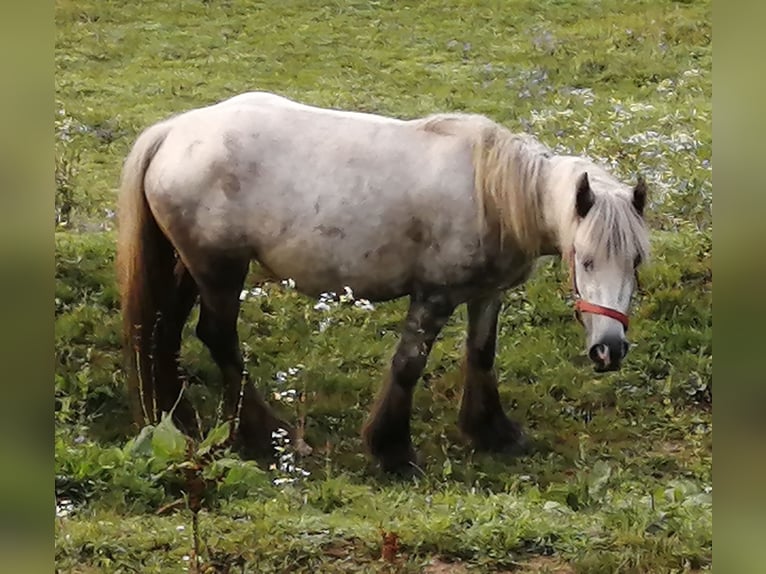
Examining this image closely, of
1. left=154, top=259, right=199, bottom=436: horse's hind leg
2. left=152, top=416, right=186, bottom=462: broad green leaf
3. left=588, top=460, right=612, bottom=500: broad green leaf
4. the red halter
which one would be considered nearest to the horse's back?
left=154, top=259, right=199, bottom=436: horse's hind leg

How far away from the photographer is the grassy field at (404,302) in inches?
132

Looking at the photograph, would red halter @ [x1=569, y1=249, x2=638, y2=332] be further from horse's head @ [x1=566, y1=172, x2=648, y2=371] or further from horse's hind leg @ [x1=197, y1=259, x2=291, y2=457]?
horse's hind leg @ [x1=197, y1=259, x2=291, y2=457]

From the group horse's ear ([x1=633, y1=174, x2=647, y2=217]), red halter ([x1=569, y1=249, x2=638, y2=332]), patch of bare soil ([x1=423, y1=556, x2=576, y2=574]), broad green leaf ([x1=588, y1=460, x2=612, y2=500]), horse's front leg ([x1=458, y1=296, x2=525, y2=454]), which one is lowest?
patch of bare soil ([x1=423, y1=556, x2=576, y2=574])

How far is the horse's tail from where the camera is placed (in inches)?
→ 134

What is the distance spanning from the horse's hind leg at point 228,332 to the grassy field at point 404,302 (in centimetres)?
3

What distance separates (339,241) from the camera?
11.1ft

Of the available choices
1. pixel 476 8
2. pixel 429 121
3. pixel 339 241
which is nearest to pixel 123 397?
pixel 339 241

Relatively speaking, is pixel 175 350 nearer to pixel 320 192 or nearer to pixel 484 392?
pixel 320 192

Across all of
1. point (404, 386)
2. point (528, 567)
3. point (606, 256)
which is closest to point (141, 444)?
point (404, 386)

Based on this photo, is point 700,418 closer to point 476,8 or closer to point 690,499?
point 690,499

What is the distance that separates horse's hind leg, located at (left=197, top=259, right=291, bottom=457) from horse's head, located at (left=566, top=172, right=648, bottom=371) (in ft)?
3.12

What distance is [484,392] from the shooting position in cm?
339

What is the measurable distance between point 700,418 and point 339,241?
1.18m

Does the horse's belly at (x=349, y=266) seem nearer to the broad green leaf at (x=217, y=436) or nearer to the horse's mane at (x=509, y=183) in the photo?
the horse's mane at (x=509, y=183)
